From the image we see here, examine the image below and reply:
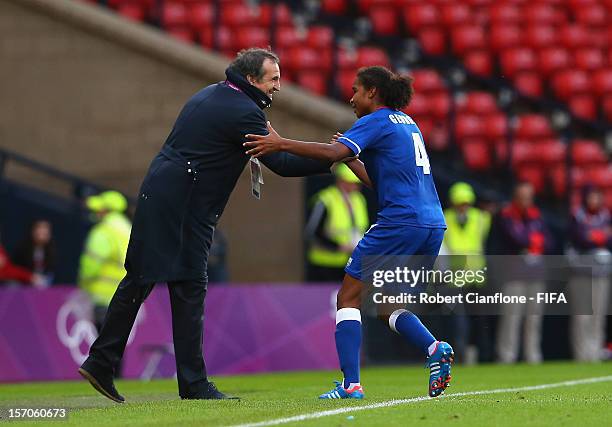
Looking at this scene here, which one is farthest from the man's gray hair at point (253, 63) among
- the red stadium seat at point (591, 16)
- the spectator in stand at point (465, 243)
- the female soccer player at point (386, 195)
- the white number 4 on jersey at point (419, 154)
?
the red stadium seat at point (591, 16)

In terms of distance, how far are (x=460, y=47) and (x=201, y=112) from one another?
34.5ft

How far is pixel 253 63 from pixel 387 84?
811mm

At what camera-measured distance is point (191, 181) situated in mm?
7855

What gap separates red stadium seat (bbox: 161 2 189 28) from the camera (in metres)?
17.6

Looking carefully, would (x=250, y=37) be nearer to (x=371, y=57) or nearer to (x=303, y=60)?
(x=303, y=60)

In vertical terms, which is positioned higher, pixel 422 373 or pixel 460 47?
pixel 460 47

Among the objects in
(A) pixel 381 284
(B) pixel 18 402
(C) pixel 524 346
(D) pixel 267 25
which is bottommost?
(C) pixel 524 346

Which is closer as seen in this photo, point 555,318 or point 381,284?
point 381,284

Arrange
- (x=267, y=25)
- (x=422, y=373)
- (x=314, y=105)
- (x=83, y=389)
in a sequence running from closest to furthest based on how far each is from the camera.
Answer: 1. (x=83, y=389)
2. (x=422, y=373)
3. (x=314, y=105)
4. (x=267, y=25)

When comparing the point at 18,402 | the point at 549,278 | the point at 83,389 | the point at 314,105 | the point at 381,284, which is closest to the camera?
the point at 381,284

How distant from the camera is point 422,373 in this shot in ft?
41.9

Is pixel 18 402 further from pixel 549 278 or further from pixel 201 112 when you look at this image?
pixel 549 278

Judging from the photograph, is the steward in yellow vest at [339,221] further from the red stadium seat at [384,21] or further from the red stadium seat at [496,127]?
the red stadium seat at [384,21]

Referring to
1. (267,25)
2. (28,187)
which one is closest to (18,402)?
(28,187)
